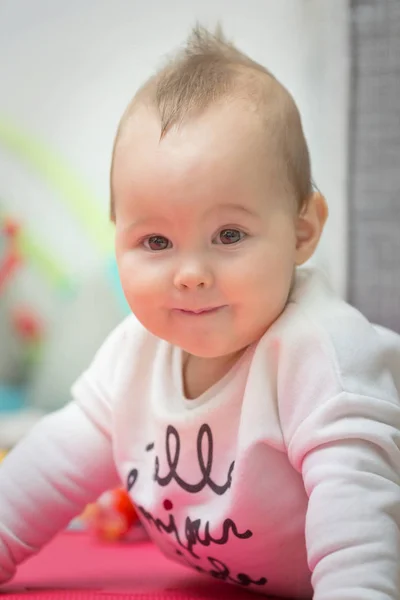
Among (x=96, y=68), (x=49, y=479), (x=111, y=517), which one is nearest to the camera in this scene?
(x=49, y=479)

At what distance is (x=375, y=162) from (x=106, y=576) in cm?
55

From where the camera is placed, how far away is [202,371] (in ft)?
2.58

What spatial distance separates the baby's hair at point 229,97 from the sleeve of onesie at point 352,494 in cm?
20

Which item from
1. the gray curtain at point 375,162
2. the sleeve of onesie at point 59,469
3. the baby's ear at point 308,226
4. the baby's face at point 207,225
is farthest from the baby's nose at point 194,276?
the gray curtain at point 375,162

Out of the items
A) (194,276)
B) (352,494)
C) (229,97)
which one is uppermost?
(229,97)

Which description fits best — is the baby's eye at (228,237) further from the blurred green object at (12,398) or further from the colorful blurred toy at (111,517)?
the blurred green object at (12,398)

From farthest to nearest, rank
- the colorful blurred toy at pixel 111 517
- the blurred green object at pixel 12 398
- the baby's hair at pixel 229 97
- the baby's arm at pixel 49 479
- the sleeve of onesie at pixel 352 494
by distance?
the blurred green object at pixel 12 398 < the colorful blurred toy at pixel 111 517 < the baby's arm at pixel 49 479 < the baby's hair at pixel 229 97 < the sleeve of onesie at pixel 352 494

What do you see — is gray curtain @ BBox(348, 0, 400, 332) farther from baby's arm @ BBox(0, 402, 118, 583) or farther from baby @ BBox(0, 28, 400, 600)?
baby's arm @ BBox(0, 402, 118, 583)

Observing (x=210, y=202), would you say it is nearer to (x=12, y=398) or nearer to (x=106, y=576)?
(x=106, y=576)

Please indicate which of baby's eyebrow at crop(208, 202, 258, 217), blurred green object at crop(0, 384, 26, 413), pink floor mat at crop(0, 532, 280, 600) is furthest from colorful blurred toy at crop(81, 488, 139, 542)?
baby's eyebrow at crop(208, 202, 258, 217)

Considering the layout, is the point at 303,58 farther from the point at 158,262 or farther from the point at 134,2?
the point at 158,262

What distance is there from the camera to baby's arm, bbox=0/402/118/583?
32.0 inches

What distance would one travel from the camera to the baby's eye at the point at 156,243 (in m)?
0.69

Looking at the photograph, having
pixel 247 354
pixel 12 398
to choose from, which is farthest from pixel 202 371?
pixel 12 398
